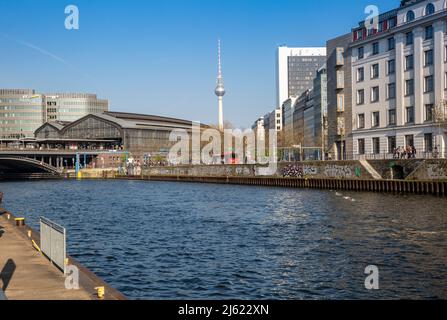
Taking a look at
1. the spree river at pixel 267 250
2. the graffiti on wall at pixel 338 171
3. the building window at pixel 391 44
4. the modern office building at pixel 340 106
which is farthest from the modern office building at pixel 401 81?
the spree river at pixel 267 250

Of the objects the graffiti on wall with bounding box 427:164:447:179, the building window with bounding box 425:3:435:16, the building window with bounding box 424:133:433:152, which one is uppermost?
the building window with bounding box 425:3:435:16

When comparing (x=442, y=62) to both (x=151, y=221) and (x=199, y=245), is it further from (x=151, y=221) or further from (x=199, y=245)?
(x=199, y=245)

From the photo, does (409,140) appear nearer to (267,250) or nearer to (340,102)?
(340,102)

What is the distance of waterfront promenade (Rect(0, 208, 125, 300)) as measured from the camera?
1736cm

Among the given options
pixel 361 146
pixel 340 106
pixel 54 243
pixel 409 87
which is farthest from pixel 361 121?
pixel 54 243

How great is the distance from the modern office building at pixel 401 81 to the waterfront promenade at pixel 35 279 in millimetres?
67269

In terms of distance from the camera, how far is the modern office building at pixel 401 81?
82750mm

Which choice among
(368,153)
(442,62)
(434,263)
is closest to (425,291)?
(434,263)

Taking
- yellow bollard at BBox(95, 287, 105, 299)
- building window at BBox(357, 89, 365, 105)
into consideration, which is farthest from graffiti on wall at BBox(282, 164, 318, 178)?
yellow bollard at BBox(95, 287, 105, 299)

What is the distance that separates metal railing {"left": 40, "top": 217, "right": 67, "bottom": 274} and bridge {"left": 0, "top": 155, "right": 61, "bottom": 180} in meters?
154

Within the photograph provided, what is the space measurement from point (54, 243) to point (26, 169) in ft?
595

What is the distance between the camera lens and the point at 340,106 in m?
108

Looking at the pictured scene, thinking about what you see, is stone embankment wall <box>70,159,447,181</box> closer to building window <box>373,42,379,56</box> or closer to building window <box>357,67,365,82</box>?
building window <box>357,67,365,82</box>
